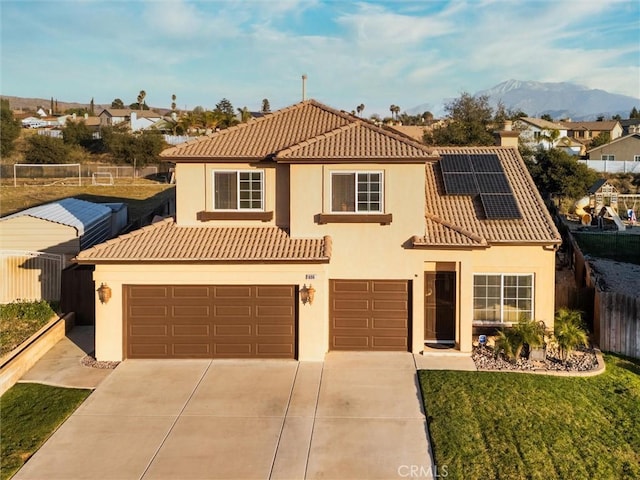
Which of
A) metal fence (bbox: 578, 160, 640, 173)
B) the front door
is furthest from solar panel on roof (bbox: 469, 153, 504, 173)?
metal fence (bbox: 578, 160, 640, 173)

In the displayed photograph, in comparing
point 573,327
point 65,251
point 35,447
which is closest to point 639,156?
point 573,327

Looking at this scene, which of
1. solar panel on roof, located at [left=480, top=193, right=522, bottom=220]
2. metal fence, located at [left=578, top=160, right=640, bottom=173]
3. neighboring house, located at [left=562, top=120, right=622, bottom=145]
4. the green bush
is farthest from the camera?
neighboring house, located at [left=562, top=120, right=622, bottom=145]

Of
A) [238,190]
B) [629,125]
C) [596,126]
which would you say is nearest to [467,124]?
[238,190]

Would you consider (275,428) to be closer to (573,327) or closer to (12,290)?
(573,327)

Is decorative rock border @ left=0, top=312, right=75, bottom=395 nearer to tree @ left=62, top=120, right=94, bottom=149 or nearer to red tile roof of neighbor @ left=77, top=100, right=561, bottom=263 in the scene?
red tile roof of neighbor @ left=77, top=100, right=561, bottom=263

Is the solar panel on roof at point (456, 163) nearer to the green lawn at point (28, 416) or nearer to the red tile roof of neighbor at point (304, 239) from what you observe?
the red tile roof of neighbor at point (304, 239)

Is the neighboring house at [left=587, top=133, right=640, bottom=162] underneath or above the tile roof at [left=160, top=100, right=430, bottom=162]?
above
